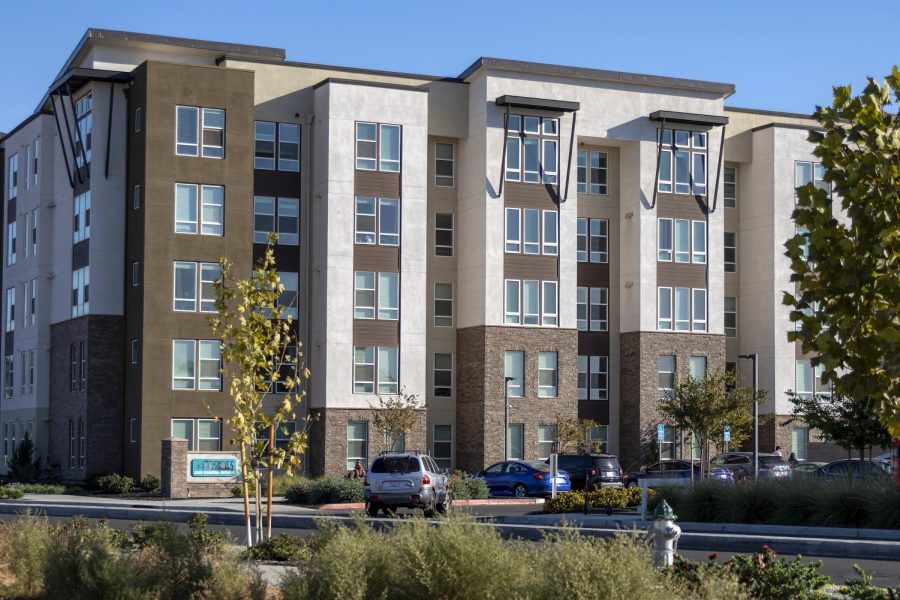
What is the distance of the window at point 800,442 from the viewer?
6159cm

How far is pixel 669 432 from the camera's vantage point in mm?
58188

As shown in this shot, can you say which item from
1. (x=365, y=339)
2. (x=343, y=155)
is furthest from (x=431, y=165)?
(x=365, y=339)

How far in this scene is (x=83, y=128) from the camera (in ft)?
176

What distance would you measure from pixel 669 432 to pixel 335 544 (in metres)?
48.3

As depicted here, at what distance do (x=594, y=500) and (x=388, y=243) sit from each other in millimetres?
→ 21421

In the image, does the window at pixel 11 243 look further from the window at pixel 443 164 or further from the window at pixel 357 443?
the window at pixel 443 164

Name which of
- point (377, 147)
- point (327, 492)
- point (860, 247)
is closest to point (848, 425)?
point (327, 492)

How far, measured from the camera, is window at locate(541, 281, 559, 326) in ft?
184

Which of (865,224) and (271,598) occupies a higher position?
(865,224)

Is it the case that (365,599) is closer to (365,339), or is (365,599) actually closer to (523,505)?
(523,505)

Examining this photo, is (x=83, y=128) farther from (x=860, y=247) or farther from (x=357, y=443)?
(x=860, y=247)

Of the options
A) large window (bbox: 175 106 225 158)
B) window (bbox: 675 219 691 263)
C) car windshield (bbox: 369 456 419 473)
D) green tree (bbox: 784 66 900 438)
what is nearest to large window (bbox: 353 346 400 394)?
large window (bbox: 175 106 225 158)

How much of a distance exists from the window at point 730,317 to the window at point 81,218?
103ft

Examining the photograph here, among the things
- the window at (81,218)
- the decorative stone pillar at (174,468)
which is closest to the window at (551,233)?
the decorative stone pillar at (174,468)
